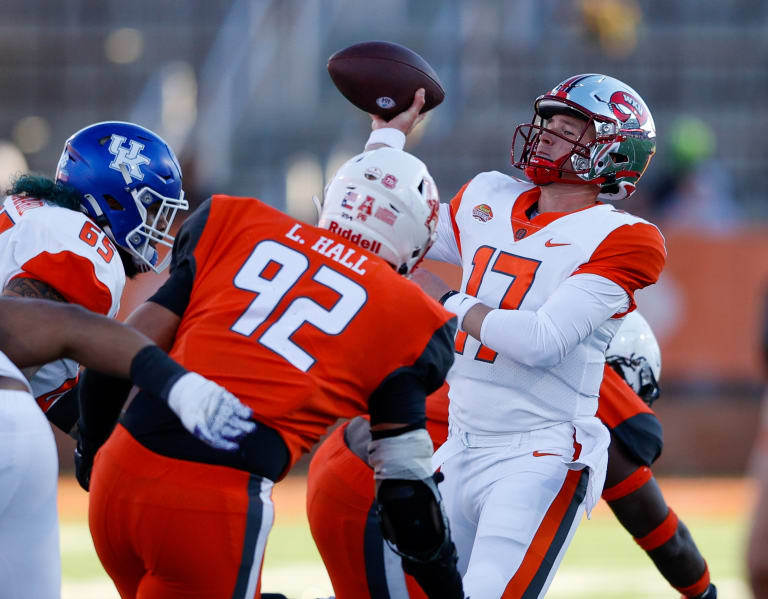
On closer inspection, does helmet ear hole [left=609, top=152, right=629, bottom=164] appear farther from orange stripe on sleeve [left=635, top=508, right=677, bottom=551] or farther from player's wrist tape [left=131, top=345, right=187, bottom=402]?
player's wrist tape [left=131, top=345, right=187, bottom=402]

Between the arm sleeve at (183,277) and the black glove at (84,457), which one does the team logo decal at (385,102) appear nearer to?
the arm sleeve at (183,277)

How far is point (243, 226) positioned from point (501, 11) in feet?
33.3

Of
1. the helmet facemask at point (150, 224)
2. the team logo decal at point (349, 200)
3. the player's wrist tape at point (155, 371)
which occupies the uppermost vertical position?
the team logo decal at point (349, 200)

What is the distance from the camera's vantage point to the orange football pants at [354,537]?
12.4 feet

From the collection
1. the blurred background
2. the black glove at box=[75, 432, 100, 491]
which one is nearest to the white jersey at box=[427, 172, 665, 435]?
the black glove at box=[75, 432, 100, 491]

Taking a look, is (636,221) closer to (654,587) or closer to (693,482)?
(654,587)

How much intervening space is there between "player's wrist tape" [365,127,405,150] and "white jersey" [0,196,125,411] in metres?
0.93

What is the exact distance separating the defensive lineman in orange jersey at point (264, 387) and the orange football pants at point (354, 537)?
54cm

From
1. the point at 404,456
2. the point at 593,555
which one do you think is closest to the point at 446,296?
the point at 404,456

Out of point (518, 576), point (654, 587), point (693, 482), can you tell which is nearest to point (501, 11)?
point (693, 482)

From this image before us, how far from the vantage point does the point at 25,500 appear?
2875 millimetres

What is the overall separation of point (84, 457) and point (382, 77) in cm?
161

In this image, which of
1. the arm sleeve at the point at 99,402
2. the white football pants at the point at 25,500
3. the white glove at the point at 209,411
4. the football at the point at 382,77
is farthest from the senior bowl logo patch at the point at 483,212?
the white football pants at the point at 25,500

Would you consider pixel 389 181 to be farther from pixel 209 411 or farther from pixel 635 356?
pixel 635 356
